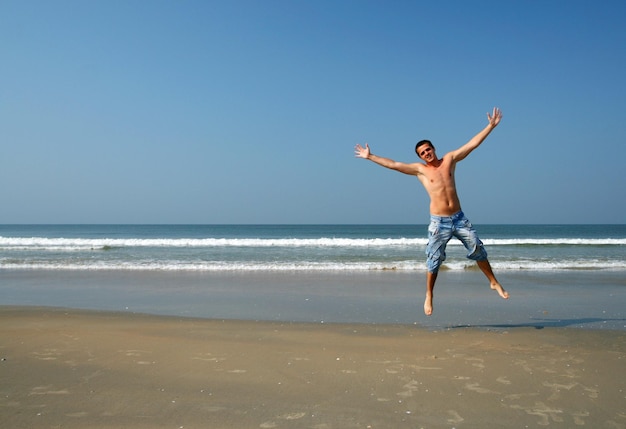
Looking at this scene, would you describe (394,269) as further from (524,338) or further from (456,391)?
(456,391)

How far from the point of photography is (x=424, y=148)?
617 cm

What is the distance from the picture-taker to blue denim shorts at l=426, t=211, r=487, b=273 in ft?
20.8

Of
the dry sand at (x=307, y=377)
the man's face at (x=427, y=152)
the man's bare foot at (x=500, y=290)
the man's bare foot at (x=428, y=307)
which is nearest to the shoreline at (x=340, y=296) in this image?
the man's bare foot at (x=428, y=307)

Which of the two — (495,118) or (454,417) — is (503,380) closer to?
(454,417)

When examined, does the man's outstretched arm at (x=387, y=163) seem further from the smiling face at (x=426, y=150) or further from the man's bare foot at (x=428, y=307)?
the man's bare foot at (x=428, y=307)

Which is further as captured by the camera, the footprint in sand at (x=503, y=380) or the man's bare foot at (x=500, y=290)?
the man's bare foot at (x=500, y=290)

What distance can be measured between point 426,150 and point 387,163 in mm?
513

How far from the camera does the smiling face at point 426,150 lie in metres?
6.15

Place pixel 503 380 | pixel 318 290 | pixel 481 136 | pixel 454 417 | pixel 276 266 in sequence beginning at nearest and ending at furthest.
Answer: pixel 454 417
pixel 503 380
pixel 481 136
pixel 318 290
pixel 276 266

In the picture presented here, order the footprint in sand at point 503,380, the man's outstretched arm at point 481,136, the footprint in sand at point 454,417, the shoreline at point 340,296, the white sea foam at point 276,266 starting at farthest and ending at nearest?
the white sea foam at point 276,266 < the shoreline at point 340,296 < the man's outstretched arm at point 481,136 < the footprint in sand at point 503,380 < the footprint in sand at point 454,417

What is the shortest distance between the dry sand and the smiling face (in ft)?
7.21

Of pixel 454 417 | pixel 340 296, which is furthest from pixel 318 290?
pixel 454 417

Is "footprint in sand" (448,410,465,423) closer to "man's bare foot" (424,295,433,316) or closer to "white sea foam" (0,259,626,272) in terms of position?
"man's bare foot" (424,295,433,316)

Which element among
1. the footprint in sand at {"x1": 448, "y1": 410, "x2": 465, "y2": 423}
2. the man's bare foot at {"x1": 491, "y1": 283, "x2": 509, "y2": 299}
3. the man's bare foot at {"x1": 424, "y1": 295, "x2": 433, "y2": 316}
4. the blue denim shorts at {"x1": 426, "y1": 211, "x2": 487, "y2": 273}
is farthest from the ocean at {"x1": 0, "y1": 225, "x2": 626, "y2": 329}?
the footprint in sand at {"x1": 448, "y1": 410, "x2": 465, "y2": 423}
